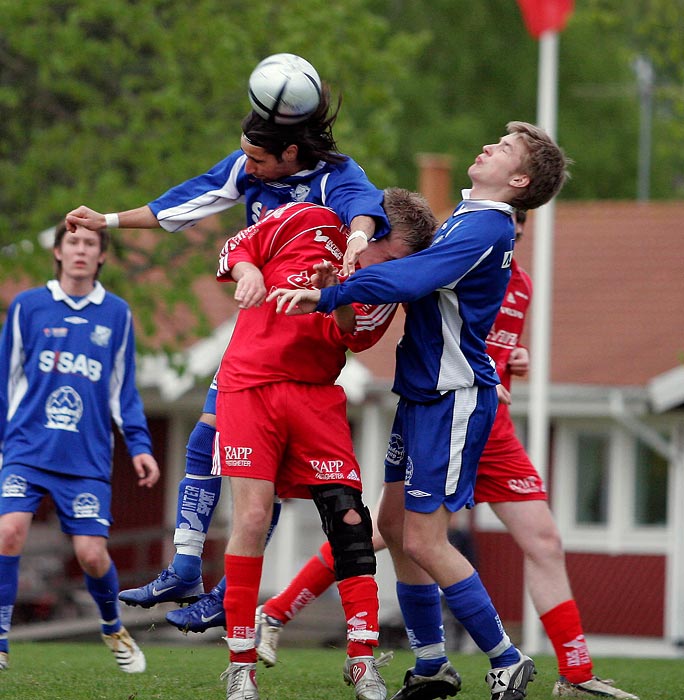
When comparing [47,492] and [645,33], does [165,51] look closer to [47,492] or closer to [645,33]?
[645,33]

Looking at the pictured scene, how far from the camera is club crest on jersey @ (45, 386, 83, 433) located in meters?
7.58

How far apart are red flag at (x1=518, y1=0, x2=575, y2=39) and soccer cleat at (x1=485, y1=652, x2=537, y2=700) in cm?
1125

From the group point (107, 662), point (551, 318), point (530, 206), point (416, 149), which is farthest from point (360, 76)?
point (416, 149)

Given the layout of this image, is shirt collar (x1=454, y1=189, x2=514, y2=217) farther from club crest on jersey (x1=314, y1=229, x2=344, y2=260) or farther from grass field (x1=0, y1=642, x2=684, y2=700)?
grass field (x1=0, y1=642, x2=684, y2=700)

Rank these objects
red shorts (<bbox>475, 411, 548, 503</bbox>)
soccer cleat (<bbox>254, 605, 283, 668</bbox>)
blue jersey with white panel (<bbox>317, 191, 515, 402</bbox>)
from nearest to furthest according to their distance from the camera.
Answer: blue jersey with white panel (<bbox>317, 191, 515, 402</bbox>), red shorts (<bbox>475, 411, 548, 503</bbox>), soccer cleat (<bbox>254, 605, 283, 668</bbox>)

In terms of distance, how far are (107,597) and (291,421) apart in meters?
2.49

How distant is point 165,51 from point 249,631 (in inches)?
447

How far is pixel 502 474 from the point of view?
694 centimetres

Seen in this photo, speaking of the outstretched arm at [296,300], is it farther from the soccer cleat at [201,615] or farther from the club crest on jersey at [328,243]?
the soccer cleat at [201,615]

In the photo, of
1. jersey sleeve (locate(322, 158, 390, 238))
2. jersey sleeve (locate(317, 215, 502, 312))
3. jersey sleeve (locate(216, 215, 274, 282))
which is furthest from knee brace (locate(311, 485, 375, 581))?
jersey sleeve (locate(322, 158, 390, 238))

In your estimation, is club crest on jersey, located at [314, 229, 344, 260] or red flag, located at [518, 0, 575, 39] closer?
club crest on jersey, located at [314, 229, 344, 260]

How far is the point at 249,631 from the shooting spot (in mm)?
5777

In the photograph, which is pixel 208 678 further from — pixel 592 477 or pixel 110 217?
pixel 592 477

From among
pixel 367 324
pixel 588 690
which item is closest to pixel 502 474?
pixel 588 690
